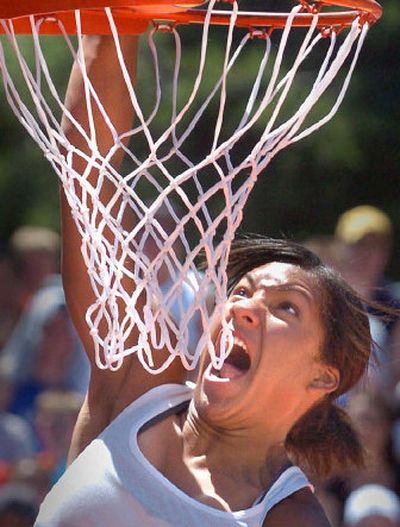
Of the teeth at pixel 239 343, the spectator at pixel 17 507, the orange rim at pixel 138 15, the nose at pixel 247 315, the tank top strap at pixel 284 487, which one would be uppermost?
the orange rim at pixel 138 15

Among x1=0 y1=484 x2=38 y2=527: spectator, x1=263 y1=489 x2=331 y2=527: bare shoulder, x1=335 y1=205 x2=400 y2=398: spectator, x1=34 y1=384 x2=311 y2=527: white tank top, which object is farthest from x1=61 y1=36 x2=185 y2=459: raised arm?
x1=335 y1=205 x2=400 y2=398: spectator

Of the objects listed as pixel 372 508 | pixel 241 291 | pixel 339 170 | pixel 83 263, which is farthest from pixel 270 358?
pixel 339 170

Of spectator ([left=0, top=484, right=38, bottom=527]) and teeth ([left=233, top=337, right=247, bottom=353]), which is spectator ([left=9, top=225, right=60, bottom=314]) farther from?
teeth ([left=233, top=337, right=247, bottom=353])

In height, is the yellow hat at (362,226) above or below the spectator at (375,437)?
above

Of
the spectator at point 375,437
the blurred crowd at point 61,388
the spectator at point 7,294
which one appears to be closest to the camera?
the blurred crowd at point 61,388

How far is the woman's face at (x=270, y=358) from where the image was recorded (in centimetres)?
251

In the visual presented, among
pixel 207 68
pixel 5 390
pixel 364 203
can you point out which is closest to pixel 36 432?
pixel 5 390

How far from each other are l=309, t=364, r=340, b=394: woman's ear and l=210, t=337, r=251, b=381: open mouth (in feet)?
0.42

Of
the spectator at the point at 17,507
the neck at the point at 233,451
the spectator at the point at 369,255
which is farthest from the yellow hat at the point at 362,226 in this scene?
the neck at the point at 233,451

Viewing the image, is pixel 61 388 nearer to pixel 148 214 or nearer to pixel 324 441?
pixel 324 441

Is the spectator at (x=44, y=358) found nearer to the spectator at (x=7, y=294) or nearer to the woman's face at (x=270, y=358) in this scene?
the spectator at (x=7, y=294)

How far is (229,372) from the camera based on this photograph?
2.52 meters

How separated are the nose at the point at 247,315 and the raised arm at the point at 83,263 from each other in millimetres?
185

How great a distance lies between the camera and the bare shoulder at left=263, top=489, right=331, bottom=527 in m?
2.42
